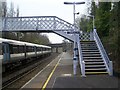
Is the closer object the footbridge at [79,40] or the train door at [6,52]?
the footbridge at [79,40]

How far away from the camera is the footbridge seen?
22172 mm

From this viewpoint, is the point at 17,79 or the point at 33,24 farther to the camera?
the point at 33,24

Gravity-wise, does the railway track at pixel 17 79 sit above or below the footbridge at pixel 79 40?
below

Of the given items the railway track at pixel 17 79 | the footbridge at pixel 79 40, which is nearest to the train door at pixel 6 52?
the railway track at pixel 17 79

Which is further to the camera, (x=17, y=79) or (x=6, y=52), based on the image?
(x=6, y=52)

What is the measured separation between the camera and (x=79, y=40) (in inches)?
1155

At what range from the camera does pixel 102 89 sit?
14656mm

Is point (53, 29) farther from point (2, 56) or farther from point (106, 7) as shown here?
point (2, 56)

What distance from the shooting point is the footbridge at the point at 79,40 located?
22.2 m

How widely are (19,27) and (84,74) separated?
23580 mm

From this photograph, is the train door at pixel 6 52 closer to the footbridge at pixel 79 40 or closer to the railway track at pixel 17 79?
the railway track at pixel 17 79

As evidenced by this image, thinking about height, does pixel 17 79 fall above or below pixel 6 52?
below

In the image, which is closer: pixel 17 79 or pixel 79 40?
pixel 17 79

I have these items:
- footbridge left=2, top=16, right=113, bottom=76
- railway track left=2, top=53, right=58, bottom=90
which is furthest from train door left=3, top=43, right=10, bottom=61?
footbridge left=2, top=16, right=113, bottom=76
